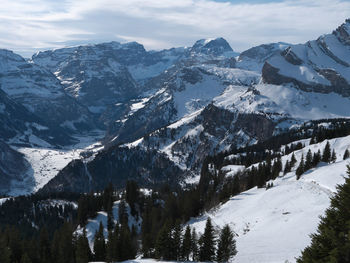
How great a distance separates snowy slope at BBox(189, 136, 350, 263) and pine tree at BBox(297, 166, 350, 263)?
20079 millimetres

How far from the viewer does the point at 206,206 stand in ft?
355

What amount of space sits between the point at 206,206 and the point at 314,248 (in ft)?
280

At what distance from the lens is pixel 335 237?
22.7m

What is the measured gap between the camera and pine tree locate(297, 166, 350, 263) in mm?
22453

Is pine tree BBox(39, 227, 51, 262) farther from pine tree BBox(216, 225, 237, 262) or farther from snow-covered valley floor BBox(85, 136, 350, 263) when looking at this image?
pine tree BBox(216, 225, 237, 262)

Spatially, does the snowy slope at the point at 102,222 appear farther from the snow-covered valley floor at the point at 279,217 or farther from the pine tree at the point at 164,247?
the pine tree at the point at 164,247

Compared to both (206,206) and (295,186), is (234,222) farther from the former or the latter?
(206,206)

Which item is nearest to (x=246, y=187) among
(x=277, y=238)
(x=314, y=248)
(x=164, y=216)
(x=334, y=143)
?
(x=164, y=216)

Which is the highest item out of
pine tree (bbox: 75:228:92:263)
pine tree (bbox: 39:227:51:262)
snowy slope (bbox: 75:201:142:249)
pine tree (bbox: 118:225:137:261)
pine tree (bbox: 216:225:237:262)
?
Result: pine tree (bbox: 216:225:237:262)

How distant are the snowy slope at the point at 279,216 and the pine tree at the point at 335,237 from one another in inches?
791

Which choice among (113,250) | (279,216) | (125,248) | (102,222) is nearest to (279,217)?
(279,216)

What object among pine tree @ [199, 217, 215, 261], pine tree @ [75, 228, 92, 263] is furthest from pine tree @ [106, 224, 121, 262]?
pine tree @ [199, 217, 215, 261]

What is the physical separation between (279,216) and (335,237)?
148 feet

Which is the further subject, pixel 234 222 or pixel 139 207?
pixel 139 207
